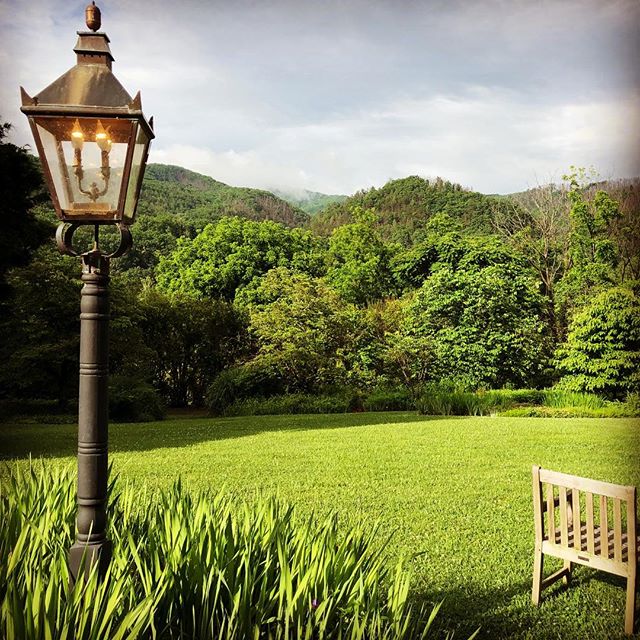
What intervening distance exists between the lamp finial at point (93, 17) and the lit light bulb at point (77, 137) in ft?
1.22

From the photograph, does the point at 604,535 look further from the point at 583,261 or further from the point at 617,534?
the point at 583,261

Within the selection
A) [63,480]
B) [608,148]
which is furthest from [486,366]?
[608,148]

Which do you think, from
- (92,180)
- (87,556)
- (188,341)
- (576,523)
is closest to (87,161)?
(92,180)

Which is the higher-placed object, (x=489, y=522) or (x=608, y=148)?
(x=608, y=148)

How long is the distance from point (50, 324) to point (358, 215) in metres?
18.0

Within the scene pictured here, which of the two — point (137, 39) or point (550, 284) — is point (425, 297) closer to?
point (550, 284)

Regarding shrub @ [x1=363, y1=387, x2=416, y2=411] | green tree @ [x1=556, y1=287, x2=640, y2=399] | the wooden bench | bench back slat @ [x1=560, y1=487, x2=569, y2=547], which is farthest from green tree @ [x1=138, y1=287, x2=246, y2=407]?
bench back slat @ [x1=560, y1=487, x2=569, y2=547]

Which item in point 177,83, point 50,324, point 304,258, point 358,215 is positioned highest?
point 358,215

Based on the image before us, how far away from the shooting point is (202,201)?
25.5m

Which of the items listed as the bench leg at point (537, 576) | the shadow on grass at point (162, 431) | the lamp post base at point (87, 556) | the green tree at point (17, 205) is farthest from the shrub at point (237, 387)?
the lamp post base at point (87, 556)

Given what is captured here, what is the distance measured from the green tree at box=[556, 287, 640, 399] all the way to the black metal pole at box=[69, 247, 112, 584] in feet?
42.4

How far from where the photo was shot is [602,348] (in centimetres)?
1393

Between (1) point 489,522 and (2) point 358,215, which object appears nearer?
(1) point 489,522

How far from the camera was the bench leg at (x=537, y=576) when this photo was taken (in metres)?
3.32
